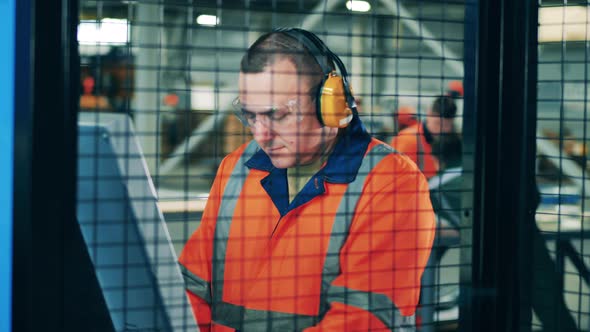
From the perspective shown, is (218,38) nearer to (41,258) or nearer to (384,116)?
(384,116)

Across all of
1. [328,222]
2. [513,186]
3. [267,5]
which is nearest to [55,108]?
[267,5]

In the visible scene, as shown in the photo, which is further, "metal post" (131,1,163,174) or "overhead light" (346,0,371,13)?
"overhead light" (346,0,371,13)

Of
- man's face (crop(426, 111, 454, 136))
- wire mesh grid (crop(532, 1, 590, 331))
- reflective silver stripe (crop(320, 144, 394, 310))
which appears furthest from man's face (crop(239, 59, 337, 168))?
wire mesh grid (crop(532, 1, 590, 331))

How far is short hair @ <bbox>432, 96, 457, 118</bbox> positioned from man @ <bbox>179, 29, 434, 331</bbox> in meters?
0.15

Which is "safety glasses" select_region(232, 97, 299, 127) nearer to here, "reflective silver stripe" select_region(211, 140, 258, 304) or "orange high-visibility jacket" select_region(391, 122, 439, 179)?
"reflective silver stripe" select_region(211, 140, 258, 304)

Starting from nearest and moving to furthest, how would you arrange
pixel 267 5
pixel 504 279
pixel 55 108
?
Result: pixel 55 108, pixel 267 5, pixel 504 279

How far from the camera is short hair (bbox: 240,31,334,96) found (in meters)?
1.76

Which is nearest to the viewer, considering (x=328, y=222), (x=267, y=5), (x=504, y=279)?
(x=267, y=5)

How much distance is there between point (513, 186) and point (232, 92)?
811mm

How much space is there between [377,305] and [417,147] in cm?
44

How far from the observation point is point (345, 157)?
194 centimetres

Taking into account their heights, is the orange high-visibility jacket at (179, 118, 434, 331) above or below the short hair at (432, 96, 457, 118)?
below

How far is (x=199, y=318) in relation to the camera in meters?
1.83

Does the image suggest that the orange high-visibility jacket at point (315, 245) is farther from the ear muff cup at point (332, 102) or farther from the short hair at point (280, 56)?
the short hair at point (280, 56)
